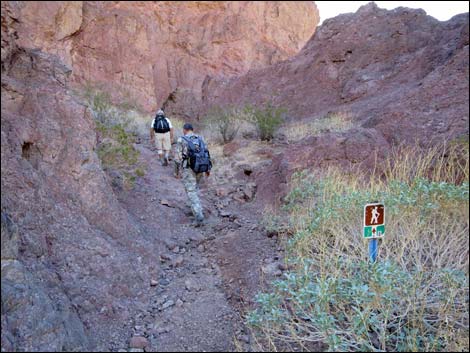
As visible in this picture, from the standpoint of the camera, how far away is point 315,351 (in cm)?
286

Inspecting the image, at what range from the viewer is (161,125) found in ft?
27.8

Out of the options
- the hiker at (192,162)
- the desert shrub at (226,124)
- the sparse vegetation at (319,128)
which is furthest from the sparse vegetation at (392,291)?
the desert shrub at (226,124)

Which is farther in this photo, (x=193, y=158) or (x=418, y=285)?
(x=193, y=158)

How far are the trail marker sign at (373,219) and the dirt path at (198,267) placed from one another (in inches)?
48.3

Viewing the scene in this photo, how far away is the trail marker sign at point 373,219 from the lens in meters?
2.97

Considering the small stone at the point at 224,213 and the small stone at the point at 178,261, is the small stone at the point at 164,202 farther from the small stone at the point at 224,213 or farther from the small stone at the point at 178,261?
the small stone at the point at 178,261

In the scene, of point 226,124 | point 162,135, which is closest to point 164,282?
point 162,135

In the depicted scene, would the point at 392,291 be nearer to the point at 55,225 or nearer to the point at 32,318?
the point at 32,318

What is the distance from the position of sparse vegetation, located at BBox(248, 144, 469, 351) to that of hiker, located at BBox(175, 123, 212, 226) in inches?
89.8

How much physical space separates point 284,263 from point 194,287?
94 cm

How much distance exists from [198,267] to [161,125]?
460 cm

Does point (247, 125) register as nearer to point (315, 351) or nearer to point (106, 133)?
point (106, 133)

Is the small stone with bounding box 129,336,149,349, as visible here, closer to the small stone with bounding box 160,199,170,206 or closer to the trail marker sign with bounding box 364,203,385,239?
the trail marker sign with bounding box 364,203,385,239

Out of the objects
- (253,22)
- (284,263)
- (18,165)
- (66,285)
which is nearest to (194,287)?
(284,263)
